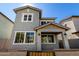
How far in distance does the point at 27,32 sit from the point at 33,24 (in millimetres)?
1244

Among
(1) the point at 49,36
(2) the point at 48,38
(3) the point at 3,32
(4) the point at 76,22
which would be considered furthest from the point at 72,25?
(3) the point at 3,32

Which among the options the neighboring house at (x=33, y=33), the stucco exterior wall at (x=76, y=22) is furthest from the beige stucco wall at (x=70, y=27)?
the neighboring house at (x=33, y=33)

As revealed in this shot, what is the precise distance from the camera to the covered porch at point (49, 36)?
8711 mm

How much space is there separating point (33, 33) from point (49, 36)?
6.39 feet

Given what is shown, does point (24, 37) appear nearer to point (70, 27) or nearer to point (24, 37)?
point (24, 37)

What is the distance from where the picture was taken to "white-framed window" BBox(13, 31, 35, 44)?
8.95 meters

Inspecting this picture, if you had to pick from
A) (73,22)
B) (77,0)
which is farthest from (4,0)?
(73,22)

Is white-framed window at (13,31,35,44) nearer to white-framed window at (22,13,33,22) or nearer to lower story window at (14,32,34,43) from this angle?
lower story window at (14,32,34,43)

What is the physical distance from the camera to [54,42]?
31.1 ft

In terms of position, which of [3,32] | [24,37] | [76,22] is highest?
[76,22]

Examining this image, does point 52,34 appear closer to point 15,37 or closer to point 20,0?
point 15,37

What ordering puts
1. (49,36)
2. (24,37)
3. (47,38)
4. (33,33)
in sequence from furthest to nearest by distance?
1. (49,36)
2. (47,38)
3. (33,33)
4. (24,37)

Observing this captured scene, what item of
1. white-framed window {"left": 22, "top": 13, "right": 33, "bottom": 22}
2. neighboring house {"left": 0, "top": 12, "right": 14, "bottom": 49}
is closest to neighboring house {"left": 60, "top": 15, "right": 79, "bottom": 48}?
white-framed window {"left": 22, "top": 13, "right": 33, "bottom": 22}

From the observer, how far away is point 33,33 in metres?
9.36
